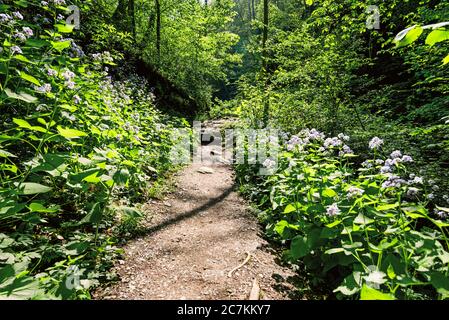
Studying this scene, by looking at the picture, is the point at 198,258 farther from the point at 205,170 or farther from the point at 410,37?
the point at 205,170

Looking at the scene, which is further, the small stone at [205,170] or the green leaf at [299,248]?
the small stone at [205,170]

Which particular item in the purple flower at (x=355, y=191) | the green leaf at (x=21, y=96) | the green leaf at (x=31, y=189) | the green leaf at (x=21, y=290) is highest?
the green leaf at (x=21, y=96)

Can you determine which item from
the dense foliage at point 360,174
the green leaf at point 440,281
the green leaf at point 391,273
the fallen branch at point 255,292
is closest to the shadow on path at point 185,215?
the dense foliage at point 360,174

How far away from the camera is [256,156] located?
678 cm

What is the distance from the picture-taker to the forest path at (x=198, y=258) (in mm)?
2482

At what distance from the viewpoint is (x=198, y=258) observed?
3080mm

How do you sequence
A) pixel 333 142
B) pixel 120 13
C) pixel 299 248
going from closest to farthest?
pixel 299 248, pixel 333 142, pixel 120 13

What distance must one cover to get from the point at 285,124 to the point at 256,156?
217 centimetres

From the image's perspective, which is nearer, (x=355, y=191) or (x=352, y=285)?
(x=352, y=285)

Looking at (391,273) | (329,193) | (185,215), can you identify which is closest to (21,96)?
(185,215)

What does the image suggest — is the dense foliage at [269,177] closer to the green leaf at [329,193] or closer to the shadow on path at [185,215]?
the green leaf at [329,193]

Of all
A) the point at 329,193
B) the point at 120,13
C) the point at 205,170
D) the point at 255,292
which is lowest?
the point at 255,292
